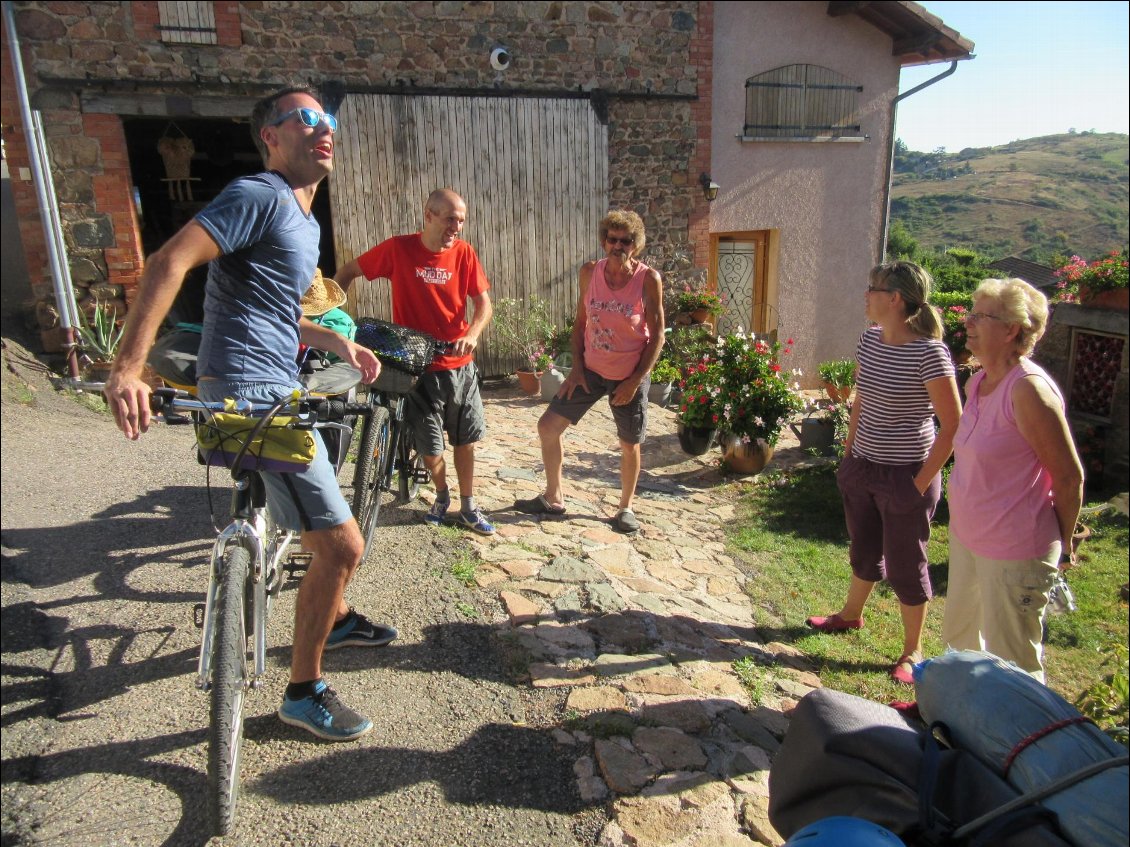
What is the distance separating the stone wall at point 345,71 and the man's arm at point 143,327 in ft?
23.2

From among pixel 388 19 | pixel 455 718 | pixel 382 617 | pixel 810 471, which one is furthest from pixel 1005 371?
pixel 388 19

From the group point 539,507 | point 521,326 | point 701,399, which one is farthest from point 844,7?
point 539,507

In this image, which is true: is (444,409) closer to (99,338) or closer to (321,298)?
(321,298)

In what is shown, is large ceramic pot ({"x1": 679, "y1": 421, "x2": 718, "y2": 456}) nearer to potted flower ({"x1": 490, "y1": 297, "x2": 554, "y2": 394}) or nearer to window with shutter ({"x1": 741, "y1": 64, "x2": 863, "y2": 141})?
potted flower ({"x1": 490, "y1": 297, "x2": 554, "y2": 394})

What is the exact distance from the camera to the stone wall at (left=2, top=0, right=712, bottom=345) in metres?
7.87

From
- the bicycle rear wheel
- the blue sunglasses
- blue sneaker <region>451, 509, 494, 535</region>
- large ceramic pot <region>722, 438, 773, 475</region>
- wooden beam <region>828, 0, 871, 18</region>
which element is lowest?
large ceramic pot <region>722, 438, 773, 475</region>

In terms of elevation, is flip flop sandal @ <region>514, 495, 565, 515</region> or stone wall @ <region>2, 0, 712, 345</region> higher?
stone wall @ <region>2, 0, 712, 345</region>

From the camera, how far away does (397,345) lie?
3.92m

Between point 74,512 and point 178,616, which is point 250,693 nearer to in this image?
point 178,616

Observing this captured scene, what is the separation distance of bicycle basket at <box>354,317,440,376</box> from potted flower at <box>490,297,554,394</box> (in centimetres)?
548

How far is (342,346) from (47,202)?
6.86 m

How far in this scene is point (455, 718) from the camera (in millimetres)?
2871

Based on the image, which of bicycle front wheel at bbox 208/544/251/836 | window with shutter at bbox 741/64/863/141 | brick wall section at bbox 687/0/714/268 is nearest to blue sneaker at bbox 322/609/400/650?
bicycle front wheel at bbox 208/544/251/836

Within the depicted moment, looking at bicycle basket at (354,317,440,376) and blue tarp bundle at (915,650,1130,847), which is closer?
blue tarp bundle at (915,650,1130,847)
